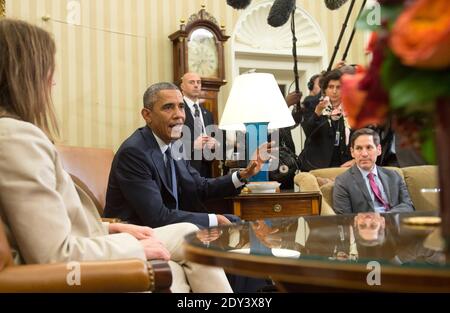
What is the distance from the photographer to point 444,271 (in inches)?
30.0

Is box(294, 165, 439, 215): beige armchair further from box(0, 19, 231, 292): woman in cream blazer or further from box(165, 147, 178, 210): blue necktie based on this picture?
box(0, 19, 231, 292): woman in cream blazer

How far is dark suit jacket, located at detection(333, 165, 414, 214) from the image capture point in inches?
130

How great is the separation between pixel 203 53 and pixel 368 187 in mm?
2745

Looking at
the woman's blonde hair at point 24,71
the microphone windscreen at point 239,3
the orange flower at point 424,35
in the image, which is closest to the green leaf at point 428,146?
the orange flower at point 424,35

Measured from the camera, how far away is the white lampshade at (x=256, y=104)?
3.31 m

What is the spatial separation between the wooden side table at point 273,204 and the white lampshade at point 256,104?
431mm

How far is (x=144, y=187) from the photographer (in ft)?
8.35

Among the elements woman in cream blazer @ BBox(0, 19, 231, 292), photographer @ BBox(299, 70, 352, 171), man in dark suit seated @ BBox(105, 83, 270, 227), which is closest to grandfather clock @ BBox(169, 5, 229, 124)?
photographer @ BBox(299, 70, 352, 171)

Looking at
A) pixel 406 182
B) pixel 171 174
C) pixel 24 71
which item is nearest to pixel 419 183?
pixel 406 182

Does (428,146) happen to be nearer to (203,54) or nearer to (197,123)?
(197,123)

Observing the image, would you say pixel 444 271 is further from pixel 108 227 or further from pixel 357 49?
pixel 357 49

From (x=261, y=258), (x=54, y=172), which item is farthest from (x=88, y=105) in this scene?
(x=261, y=258)

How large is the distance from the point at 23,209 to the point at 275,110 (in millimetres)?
2255

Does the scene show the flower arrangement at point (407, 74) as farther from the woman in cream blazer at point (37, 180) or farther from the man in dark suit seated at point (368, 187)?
the man in dark suit seated at point (368, 187)
